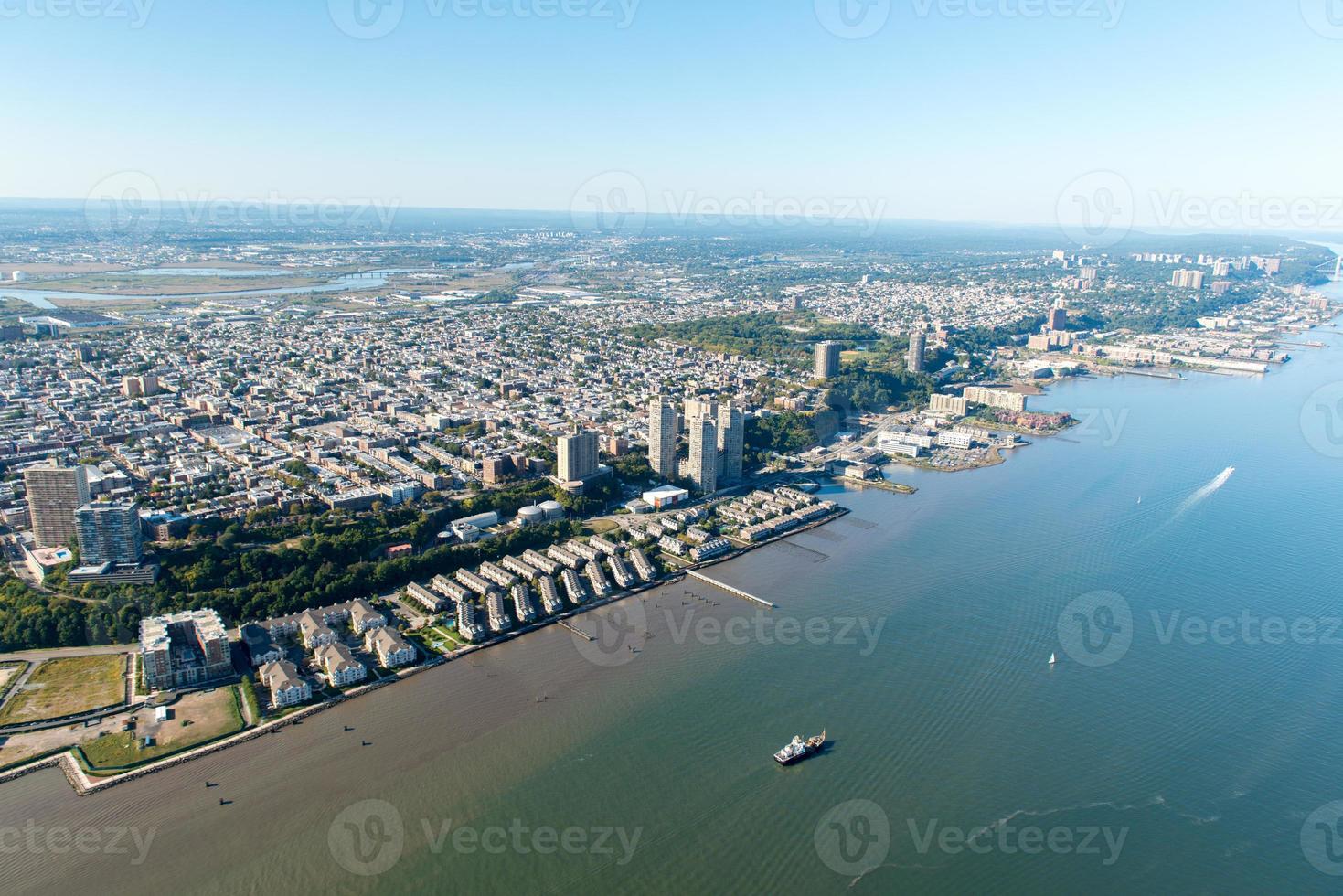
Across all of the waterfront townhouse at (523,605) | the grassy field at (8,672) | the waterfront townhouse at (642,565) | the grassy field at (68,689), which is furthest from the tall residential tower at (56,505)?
the waterfront townhouse at (642,565)

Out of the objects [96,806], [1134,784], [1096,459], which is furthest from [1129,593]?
[96,806]

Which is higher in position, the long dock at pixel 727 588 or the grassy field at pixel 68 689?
the grassy field at pixel 68 689

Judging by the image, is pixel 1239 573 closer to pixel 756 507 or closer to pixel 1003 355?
pixel 756 507

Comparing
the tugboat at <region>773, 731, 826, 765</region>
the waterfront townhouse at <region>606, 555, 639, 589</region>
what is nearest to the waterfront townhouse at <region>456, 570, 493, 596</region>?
the waterfront townhouse at <region>606, 555, 639, 589</region>

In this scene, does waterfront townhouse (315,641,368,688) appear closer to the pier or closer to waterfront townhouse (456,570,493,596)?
waterfront townhouse (456,570,493,596)

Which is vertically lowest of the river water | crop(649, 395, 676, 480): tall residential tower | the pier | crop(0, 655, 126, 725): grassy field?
the river water

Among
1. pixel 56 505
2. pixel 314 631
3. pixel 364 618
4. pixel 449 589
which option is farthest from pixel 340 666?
pixel 56 505

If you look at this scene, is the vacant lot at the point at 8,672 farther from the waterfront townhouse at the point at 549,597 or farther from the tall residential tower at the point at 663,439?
the tall residential tower at the point at 663,439
